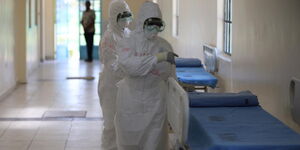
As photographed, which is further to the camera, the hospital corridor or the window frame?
the window frame

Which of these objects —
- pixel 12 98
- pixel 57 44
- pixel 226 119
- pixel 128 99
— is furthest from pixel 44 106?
pixel 57 44

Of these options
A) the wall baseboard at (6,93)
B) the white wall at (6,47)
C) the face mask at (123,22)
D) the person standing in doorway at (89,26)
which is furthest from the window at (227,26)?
the person standing in doorway at (89,26)

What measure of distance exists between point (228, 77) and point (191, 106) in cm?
270

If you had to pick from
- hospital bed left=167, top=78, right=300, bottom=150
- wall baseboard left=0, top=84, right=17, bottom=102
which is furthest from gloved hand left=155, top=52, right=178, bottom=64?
wall baseboard left=0, top=84, right=17, bottom=102

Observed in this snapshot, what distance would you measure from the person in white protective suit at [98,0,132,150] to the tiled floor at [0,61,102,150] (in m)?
0.45

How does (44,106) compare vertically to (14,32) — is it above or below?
below

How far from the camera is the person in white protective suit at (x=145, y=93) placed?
4535mm

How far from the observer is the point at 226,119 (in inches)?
158

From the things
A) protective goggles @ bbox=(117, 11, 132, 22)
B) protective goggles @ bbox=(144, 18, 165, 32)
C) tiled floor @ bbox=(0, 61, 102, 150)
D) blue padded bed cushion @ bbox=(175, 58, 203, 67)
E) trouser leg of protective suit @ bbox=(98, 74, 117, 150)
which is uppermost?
protective goggles @ bbox=(117, 11, 132, 22)

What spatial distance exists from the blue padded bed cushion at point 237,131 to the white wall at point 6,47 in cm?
579

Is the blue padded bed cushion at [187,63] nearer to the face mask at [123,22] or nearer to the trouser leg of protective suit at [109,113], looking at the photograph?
the face mask at [123,22]

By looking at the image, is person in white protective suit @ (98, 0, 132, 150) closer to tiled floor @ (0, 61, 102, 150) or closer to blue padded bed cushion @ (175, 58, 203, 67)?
tiled floor @ (0, 61, 102, 150)

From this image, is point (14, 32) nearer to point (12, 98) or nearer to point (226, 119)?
point (12, 98)

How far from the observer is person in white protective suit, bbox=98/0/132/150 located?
5980 millimetres
